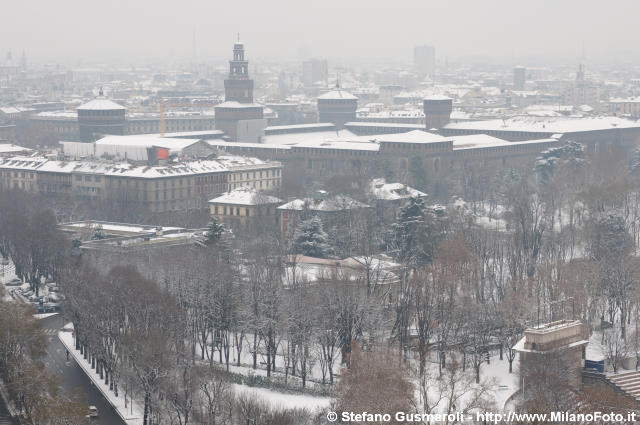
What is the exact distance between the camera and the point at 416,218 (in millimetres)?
83500

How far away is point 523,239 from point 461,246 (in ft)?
28.4

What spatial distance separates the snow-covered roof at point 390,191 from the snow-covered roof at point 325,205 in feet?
14.3

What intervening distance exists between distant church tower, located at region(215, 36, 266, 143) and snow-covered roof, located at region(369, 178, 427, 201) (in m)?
45.9

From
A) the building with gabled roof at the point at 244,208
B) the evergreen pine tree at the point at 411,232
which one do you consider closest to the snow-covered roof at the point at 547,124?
the building with gabled roof at the point at 244,208

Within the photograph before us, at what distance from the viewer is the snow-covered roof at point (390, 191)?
101m

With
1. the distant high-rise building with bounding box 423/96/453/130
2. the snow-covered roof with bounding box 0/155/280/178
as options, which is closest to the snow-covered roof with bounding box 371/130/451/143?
the snow-covered roof with bounding box 0/155/280/178

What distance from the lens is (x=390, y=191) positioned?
102 metres

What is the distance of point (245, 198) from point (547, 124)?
62.1 meters

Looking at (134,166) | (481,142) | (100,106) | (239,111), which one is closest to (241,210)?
(134,166)

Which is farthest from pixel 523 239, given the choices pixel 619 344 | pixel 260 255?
pixel 619 344

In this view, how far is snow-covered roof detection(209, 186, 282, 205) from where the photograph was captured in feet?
321

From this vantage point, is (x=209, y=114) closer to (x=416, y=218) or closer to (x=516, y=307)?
(x=416, y=218)

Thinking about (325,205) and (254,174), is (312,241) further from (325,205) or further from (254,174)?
(254,174)

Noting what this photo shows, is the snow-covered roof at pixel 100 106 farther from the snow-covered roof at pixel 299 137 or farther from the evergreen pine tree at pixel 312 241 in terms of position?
the evergreen pine tree at pixel 312 241
